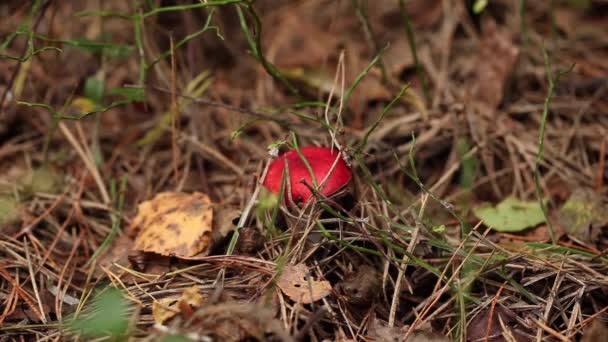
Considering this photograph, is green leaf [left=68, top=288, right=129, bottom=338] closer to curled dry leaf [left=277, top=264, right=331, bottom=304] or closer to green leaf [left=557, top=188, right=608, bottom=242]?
curled dry leaf [left=277, top=264, right=331, bottom=304]

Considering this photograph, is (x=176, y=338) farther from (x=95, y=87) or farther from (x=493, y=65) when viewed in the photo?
Answer: (x=493, y=65)

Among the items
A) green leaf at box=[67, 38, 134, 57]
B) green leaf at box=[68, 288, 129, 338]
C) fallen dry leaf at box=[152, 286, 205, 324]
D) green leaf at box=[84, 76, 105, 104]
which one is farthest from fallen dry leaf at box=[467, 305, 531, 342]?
green leaf at box=[84, 76, 105, 104]

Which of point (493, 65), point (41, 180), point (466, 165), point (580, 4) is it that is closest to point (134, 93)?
point (41, 180)

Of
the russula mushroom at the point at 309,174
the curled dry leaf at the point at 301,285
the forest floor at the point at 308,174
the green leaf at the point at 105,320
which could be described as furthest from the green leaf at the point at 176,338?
the russula mushroom at the point at 309,174

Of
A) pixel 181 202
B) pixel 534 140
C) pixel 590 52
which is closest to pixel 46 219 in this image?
pixel 181 202

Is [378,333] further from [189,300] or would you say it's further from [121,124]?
[121,124]

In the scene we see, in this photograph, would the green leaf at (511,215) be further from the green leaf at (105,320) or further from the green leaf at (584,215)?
the green leaf at (105,320)

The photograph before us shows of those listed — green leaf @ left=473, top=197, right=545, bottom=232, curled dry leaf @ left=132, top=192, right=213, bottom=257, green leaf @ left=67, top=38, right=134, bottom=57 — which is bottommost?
green leaf @ left=473, top=197, right=545, bottom=232
